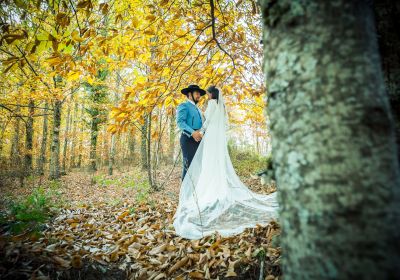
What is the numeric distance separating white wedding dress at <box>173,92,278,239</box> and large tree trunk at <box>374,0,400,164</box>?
7.14 ft

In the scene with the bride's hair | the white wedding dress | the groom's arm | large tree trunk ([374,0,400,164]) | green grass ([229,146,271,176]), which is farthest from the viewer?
green grass ([229,146,271,176])

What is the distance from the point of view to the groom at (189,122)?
13.9 ft

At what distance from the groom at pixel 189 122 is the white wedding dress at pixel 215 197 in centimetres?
30

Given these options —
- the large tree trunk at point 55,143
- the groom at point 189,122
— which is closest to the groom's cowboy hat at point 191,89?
the groom at point 189,122

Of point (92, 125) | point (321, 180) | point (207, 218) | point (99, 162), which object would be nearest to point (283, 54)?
point (321, 180)

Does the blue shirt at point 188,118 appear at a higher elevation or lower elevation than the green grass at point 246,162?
higher

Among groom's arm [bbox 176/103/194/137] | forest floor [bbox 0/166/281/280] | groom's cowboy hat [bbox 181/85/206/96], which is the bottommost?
forest floor [bbox 0/166/281/280]

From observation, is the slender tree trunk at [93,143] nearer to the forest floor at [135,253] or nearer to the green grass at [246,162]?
the green grass at [246,162]

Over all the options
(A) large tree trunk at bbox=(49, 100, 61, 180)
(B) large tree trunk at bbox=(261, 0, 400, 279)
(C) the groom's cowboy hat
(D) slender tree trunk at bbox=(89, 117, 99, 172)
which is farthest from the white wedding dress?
(D) slender tree trunk at bbox=(89, 117, 99, 172)

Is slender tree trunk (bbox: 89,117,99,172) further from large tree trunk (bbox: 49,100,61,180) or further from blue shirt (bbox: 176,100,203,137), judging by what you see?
blue shirt (bbox: 176,100,203,137)

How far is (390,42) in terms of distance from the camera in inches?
35.8

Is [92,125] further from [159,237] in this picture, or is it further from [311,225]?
[311,225]

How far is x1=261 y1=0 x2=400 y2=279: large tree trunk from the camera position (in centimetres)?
43

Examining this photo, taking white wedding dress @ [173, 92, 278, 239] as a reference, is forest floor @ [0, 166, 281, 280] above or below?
below
